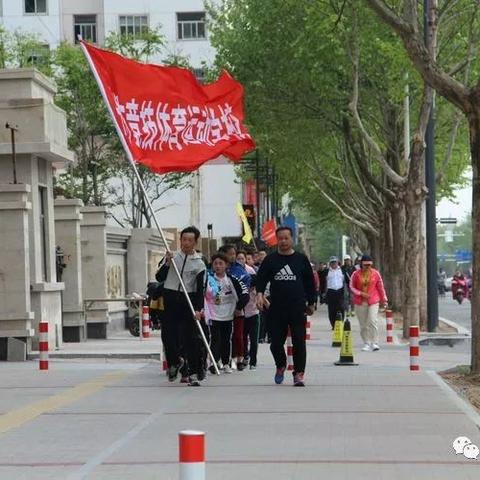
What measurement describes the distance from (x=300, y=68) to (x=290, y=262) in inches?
867

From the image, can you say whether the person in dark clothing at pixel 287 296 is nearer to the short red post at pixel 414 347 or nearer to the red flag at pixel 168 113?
the short red post at pixel 414 347

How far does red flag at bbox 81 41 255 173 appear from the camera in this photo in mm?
18203

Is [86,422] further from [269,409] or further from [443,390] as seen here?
[443,390]

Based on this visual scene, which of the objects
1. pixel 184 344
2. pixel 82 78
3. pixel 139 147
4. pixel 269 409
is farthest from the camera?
pixel 82 78

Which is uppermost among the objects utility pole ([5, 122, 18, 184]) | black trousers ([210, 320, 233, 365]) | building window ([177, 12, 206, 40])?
building window ([177, 12, 206, 40])

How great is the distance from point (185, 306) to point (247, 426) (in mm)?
4520

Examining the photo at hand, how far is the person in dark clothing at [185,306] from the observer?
16250mm

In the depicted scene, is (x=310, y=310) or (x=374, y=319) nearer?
(x=310, y=310)

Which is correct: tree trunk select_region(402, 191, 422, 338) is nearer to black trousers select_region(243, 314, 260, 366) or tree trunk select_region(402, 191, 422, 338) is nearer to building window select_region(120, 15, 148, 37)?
black trousers select_region(243, 314, 260, 366)

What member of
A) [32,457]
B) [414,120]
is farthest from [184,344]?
[414,120]

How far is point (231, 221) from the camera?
6938 centimetres

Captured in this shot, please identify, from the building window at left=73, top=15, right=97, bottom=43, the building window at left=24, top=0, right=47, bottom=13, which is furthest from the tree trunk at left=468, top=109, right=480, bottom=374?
the building window at left=24, top=0, right=47, bottom=13

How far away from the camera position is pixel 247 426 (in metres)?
11.9

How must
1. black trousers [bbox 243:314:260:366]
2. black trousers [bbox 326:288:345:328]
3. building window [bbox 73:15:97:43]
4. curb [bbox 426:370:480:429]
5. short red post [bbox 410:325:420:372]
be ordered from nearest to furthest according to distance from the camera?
curb [bbox 426:370:480:429]
short red post [bbox 410:325:420:372]
black trousers [bbox 243:314:260:366]
black trousers [bbox 326:288:345:328]
building window [bbox 73:15:97:43]
